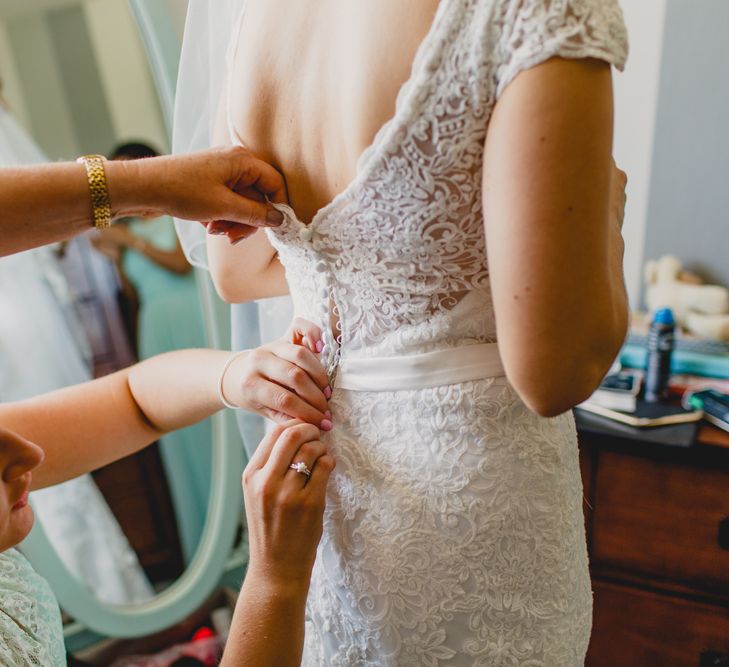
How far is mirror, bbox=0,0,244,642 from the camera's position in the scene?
1.24 meters

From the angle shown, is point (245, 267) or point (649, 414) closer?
point (245, 267)

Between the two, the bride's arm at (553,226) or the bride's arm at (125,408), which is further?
the bride's arm at (125,408)

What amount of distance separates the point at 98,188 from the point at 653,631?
133 centimetres

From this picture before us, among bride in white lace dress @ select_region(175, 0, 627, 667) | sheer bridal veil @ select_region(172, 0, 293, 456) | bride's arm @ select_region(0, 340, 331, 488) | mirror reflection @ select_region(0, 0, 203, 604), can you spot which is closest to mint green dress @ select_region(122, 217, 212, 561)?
mirror reflection @ select_region(0, 0, 203, 604)

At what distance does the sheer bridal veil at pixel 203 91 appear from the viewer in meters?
0.85

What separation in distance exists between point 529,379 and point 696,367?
108cm

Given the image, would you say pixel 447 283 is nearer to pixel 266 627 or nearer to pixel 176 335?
pixel 266 627

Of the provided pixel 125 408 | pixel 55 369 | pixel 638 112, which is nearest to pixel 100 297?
pixel 55 369

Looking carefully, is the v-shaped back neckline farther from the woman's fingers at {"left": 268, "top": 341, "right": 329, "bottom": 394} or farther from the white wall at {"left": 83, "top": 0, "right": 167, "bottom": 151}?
the white wall at {"left": 83, "top": 0, "right": 167, "bottom": 151}

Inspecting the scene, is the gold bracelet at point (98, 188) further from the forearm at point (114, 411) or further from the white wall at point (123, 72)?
the white wall at point (123, 72)

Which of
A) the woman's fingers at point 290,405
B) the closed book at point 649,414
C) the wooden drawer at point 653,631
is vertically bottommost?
the wooden drawer at point 653,631

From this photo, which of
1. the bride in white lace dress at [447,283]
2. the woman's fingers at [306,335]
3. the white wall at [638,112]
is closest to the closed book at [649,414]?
the white wall at [638,112]

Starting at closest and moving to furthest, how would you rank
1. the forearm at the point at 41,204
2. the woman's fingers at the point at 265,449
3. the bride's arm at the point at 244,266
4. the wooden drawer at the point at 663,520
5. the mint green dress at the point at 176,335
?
the forearm at the point at 41,204 < the woman's fingers at the point at 265,449 < the bride's arm at the point at 244,266 < the wooden drawer at the point at 663,520 < the mint green dress at the point at 176,335

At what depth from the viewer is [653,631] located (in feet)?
4.28
